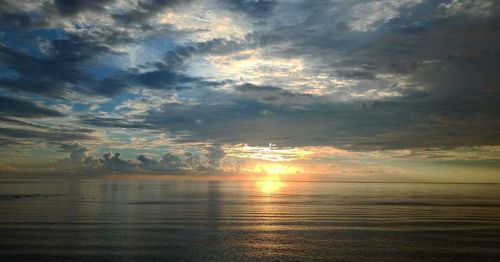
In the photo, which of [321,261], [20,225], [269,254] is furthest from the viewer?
[20,225]

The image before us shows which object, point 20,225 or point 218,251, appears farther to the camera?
point 20,225

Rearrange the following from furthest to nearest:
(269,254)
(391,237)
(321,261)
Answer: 1. (391,237)
2. (269,254)
3. (321,261)

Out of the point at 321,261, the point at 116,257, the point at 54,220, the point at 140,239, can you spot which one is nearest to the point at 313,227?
the point at 321,261

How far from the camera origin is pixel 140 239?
164 feet

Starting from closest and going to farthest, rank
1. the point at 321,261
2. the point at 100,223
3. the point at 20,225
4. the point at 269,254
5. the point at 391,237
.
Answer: the point at 321,261
the point at 269,254
the point at 391,237
the point at 20,225
the point at 100,223

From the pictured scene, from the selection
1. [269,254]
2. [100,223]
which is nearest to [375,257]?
[269,254]

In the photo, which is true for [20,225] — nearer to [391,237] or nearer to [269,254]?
[269,254]

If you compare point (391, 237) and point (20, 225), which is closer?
point (391, 237)

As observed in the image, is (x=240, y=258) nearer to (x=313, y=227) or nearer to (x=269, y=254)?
(x=269, y=254)

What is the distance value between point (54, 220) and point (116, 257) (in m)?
34.5

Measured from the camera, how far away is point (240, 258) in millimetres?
40188

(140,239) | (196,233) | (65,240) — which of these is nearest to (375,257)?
(196,233)

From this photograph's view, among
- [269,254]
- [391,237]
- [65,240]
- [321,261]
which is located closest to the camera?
[321,261]

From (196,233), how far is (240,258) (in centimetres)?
1744
